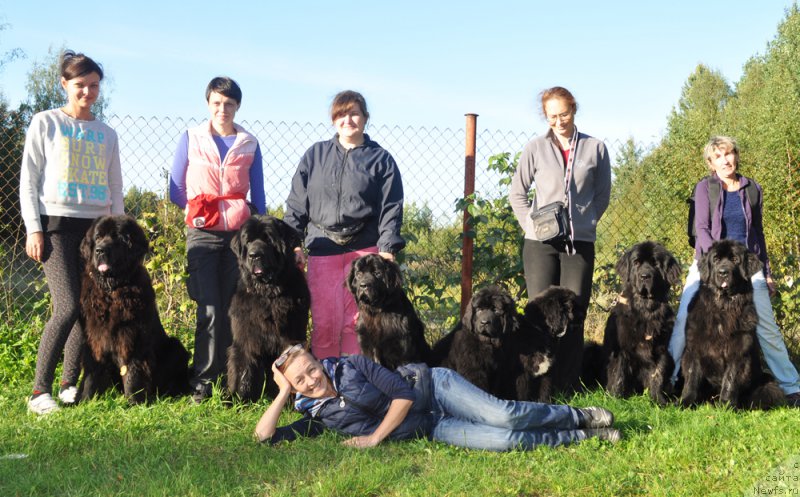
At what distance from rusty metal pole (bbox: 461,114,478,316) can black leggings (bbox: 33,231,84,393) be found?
2908mm

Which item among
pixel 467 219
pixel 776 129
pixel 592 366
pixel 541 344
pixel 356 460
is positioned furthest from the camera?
pixel 776 129

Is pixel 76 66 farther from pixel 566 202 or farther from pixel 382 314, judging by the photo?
pixel 566 202

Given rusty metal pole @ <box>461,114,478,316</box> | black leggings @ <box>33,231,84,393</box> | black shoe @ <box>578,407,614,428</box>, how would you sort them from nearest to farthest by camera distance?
black shoe @ <box>578,407,614,428</box> → black leggings @ <box>33,231,84,393</box> → rusty metal pole @ <box>461,114,478,316</box>

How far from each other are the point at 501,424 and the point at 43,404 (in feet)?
9.49

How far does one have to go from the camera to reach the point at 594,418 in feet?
11.8

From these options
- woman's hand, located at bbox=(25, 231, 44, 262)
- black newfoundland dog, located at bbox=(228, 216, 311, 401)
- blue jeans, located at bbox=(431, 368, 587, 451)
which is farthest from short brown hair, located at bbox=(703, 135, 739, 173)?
woman's hand, located at bbox=(25, 231, 44, 262)

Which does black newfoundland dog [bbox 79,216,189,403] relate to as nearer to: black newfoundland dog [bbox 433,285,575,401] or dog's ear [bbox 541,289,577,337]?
black newfoundland dog [bbox 433,285,575,401]

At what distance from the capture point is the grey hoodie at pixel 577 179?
4.68m

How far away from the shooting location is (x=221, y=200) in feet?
14.7

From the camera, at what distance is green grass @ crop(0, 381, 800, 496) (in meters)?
2.97

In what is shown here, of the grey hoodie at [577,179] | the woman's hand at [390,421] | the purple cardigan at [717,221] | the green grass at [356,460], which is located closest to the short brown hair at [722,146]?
the purple cardigan at [717,221]

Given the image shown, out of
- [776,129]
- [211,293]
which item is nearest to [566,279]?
[211,293]

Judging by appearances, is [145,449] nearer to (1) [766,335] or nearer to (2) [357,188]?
(2) [357,188]

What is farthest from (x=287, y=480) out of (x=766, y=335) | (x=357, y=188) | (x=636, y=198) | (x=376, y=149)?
(x=636, y=198)
